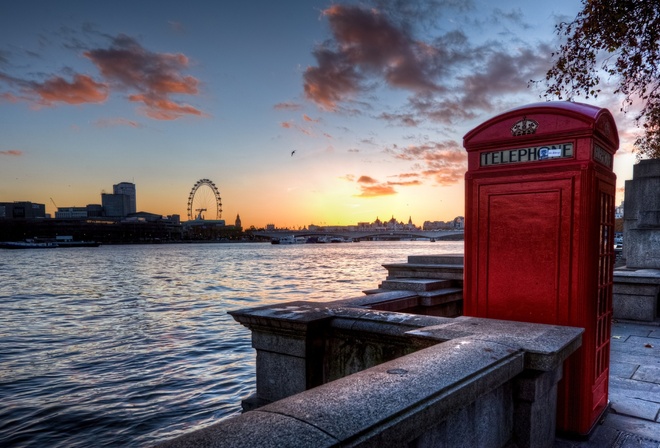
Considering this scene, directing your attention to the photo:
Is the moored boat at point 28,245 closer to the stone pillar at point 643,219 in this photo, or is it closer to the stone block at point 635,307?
the stone pillar at point 643,219

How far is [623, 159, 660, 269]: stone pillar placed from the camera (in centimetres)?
1054

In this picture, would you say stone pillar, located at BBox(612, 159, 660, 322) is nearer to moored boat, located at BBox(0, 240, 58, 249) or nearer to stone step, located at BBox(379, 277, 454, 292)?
stone step, located at BBox(379, 277, 454, 292)

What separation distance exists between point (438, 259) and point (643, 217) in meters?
6.94

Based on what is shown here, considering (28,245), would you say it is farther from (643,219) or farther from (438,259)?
(643,219)

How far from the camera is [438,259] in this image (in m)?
7.30

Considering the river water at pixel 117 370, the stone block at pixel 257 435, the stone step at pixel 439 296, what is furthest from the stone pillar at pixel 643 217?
the stone block at pixel 257 435

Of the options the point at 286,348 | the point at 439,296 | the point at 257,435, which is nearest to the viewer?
the point at 257,435

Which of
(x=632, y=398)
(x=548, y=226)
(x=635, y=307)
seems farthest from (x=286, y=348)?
(x=635, y=307)

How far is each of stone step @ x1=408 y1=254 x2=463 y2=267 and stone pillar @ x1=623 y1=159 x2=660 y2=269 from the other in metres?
6.31

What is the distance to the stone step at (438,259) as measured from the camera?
23.5ft

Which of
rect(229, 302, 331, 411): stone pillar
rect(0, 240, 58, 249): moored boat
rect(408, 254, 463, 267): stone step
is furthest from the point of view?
rect(0, 240, 58, 249): moored boat

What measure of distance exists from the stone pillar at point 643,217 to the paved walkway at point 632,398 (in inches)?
167

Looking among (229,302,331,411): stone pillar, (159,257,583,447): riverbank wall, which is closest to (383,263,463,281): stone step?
(159,257,583,447): riverbank wall

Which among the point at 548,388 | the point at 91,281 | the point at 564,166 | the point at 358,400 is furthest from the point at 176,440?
the point at 91,281
